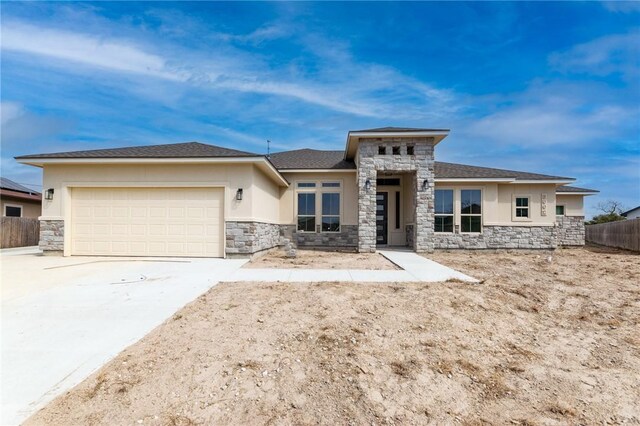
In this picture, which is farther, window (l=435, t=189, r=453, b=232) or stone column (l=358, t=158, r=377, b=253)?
window (l=435, t=189, r=453, b=232)

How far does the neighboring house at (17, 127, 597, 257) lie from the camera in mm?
9820

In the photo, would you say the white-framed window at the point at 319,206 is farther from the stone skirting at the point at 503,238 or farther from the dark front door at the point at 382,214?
the stone skirting at the point at 503,238

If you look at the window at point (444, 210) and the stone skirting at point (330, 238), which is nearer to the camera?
the window at point (444, 210)

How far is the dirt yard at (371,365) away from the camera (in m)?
2.56

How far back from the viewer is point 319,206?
45.1 feet

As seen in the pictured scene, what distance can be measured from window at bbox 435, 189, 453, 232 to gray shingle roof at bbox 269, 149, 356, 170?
13.3 feet

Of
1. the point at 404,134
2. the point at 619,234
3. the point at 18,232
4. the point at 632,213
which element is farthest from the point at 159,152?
the point at 632,213

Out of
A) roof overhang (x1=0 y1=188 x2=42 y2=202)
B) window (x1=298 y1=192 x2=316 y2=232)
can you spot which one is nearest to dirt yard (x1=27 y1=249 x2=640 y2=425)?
window (x1=298 y1=192 x2=316 y2=232)

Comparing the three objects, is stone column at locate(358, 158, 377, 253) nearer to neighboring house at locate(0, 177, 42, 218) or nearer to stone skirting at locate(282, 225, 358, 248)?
stone skirting at locate(282, 225, 358, 248)

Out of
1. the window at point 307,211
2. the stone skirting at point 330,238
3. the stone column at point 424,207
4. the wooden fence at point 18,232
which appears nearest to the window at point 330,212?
the stone skirting at point 330,238

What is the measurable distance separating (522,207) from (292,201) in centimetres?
1074

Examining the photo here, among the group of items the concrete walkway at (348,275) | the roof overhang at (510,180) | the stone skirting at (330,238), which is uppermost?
the roof overhang at (510,180)

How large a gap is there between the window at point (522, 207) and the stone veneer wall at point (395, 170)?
16.7 feet

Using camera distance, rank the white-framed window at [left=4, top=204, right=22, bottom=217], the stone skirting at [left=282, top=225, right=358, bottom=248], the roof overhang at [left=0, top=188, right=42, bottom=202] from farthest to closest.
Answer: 1. the white-framed window at [left=4, top=204, right=22, bottom=217]
2. the roof overhang at [left=0, top=188, right=42, bottom=202]
3. the stone skirting at [left=282, top=225, right=358, bottom=248]
